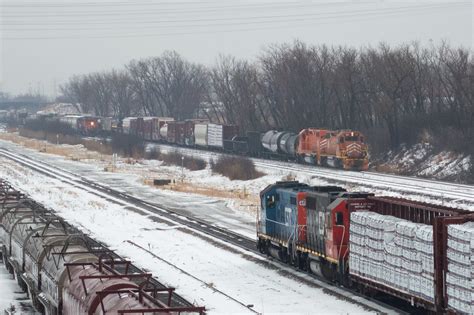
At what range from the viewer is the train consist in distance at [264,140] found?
5941 centimetres

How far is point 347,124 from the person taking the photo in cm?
7738

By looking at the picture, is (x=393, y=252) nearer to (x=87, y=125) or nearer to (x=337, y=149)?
(x=337, y=149)

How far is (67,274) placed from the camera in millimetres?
17156

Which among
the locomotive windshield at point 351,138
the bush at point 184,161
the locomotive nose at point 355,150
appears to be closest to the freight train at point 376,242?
the locomotive nose at point 355,150

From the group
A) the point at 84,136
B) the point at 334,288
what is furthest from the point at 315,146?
the point at 84,136

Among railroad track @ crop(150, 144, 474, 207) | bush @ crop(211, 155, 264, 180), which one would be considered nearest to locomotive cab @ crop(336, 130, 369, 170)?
railroad track @ crop(150, 144, 474, 207)

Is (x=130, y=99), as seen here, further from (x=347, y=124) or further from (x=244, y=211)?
(x=244, y=211)

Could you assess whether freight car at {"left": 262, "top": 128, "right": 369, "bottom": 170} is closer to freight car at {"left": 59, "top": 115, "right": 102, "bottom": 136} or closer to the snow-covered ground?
the snow-covered ground

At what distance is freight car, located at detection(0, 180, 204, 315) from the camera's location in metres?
13.7

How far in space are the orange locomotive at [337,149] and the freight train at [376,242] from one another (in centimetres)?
2921

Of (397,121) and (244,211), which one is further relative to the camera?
(397,121)

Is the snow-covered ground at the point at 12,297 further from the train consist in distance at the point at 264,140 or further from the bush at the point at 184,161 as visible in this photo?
the bush at the point at 184,161

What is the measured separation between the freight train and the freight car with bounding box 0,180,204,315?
4.74 m

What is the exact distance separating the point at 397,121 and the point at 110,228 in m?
33.1
